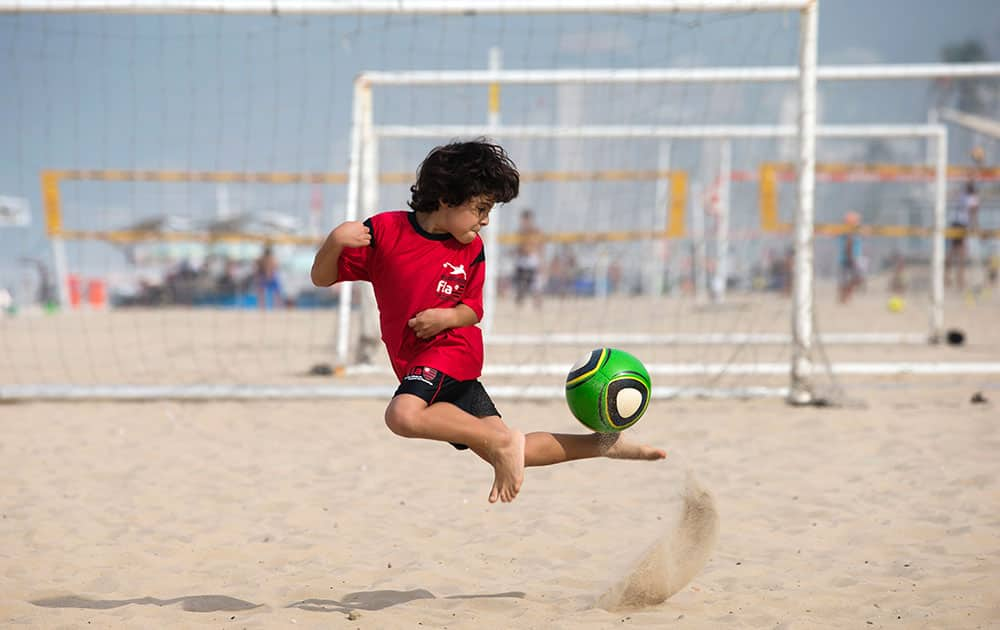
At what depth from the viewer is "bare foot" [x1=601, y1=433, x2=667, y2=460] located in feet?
10.8

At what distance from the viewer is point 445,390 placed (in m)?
3.10

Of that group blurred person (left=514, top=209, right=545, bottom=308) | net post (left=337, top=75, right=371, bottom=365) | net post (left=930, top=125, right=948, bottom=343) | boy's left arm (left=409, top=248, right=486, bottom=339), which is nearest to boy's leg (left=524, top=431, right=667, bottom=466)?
boy's left arm (left=409, top=248, right=486, bottom=339)

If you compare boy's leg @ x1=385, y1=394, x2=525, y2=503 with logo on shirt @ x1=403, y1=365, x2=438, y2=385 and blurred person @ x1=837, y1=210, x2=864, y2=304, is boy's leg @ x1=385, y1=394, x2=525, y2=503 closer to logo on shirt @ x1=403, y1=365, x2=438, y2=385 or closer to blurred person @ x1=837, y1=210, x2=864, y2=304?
logo on shirt @ x1=403, y1=365, x2=438, y2=385

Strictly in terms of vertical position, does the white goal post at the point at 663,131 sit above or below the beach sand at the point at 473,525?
above

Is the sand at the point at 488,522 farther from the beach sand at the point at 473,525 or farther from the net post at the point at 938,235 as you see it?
the net post at the point at 938,235

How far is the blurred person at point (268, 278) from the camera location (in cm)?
2209

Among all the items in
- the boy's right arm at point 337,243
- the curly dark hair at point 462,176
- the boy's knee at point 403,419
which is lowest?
the boy's knee at point 403,419

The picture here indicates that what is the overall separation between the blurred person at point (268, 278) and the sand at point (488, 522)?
571 inches

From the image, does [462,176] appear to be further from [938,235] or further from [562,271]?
[562,271]

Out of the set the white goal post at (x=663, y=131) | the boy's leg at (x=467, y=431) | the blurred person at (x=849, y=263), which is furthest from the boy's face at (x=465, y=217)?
the blurred person at (x=849, y=263)

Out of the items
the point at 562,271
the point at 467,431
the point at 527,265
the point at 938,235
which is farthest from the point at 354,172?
the point at 562,271

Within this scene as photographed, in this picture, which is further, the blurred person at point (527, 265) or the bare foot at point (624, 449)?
the blurred person at point (527, 265)

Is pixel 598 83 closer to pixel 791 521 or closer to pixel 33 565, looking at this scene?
pixel 791 521

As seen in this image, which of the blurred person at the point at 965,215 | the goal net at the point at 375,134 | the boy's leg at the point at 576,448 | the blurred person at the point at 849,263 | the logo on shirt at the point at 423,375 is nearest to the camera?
the logo on shirt at the point at 423,375
